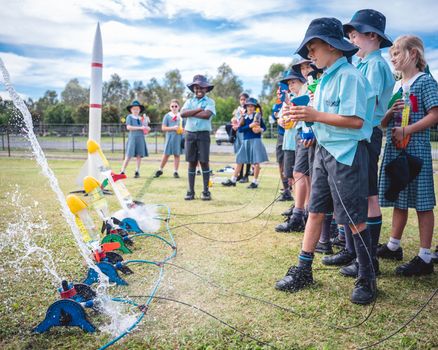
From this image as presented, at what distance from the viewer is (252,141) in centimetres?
869

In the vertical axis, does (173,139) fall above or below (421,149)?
below

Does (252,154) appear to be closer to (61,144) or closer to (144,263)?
(144,263)

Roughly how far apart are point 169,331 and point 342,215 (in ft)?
4.86

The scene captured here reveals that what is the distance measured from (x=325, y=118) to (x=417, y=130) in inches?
46.3

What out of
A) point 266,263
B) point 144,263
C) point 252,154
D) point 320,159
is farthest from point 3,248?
point 252,154

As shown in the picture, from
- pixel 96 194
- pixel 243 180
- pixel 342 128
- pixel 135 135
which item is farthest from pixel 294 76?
pixel 135 135

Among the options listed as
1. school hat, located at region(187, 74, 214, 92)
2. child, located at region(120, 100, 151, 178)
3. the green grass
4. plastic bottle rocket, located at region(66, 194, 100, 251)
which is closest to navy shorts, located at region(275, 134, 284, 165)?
school hat, located at region(187, 74, 214, 92)

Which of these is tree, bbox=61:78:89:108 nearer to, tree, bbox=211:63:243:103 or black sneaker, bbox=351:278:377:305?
tree, bbox=211:63:243:103

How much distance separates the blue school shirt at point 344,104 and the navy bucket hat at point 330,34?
0.10m

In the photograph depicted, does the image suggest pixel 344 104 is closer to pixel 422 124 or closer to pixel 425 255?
pixel 422 124

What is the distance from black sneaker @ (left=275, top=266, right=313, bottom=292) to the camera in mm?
2822

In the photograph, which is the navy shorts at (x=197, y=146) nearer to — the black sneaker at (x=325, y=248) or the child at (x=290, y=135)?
the child at (x=290, y=135)

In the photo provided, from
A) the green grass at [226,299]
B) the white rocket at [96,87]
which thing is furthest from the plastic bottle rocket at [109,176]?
the white rocket at [96,87]

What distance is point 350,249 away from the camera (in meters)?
3.47
